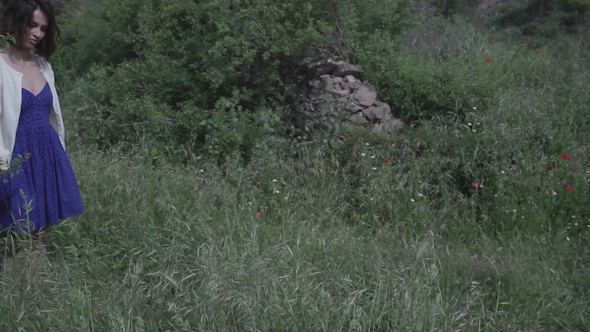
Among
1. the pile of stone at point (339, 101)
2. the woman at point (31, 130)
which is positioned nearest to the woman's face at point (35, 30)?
the woman at point (31, 130)

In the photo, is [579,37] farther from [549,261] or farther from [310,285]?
[310,285]

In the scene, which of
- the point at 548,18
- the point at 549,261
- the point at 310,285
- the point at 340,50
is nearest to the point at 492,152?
the point at 549,261

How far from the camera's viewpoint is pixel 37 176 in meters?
2.95

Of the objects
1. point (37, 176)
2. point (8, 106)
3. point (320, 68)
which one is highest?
point (8, 106)

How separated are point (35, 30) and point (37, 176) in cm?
79

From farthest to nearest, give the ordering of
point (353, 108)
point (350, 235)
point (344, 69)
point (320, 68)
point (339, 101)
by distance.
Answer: point (320, 68) → point (344, 69) → point (353, 108) → point (339, 101) → point (350, 235)

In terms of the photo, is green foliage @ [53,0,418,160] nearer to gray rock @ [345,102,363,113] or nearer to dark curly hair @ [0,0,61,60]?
gray rock @ [345,102,363,113]

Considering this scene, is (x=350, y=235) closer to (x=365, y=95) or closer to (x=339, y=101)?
(x=339, y=101)

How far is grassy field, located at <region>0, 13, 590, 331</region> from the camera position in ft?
8.42

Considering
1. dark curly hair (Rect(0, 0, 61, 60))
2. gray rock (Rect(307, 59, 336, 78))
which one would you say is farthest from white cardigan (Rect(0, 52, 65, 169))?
gray rock (Rect(307, 59, 336, 78))

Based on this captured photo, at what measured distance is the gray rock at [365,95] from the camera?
520 centimetres

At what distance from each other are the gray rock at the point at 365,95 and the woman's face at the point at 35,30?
3008mm

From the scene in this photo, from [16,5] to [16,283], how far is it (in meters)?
1.45

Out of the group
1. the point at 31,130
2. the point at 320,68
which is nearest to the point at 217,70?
the point at 320,68
